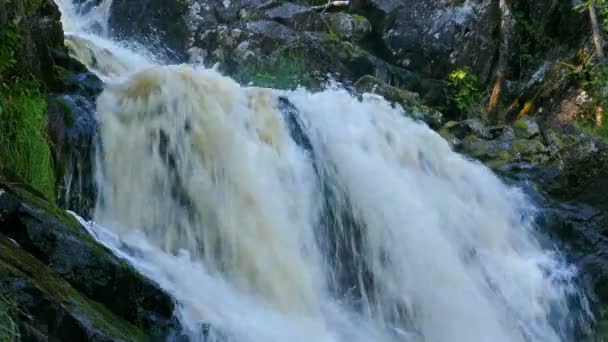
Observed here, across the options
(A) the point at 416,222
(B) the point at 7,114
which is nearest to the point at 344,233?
(A) the point at 416,222

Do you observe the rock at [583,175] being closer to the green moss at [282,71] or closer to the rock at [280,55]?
the rock at [280,55]

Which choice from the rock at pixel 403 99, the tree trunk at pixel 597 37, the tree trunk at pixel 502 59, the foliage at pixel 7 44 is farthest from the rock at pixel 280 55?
the foliage at pixel 7 44

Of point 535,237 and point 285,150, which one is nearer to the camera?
point 285,150

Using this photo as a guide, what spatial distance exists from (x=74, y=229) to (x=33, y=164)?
996mm

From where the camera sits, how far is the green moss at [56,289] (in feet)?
9.33

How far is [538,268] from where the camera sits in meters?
6.80

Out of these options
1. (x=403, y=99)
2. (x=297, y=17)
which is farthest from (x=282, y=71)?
(x=403, y=99)

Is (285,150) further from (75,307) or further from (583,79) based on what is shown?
(583,79)

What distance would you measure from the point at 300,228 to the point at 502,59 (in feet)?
23.8

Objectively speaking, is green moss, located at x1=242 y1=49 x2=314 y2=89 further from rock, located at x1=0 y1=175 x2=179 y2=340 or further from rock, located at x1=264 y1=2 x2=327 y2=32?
rock, located at x1=0 y1=175 x2=179 y2=340

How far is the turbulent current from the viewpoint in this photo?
16.3 feet

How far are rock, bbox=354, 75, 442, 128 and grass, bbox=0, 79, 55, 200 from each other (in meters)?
6.13

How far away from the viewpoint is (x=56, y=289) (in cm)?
296

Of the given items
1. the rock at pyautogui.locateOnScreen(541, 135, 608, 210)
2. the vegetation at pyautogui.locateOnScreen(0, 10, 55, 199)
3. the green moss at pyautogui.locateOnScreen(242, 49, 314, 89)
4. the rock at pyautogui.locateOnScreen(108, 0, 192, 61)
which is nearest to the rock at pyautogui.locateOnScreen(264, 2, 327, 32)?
the green moss at pyautogui.locateOnScreen(242, 49, 314, 89)
